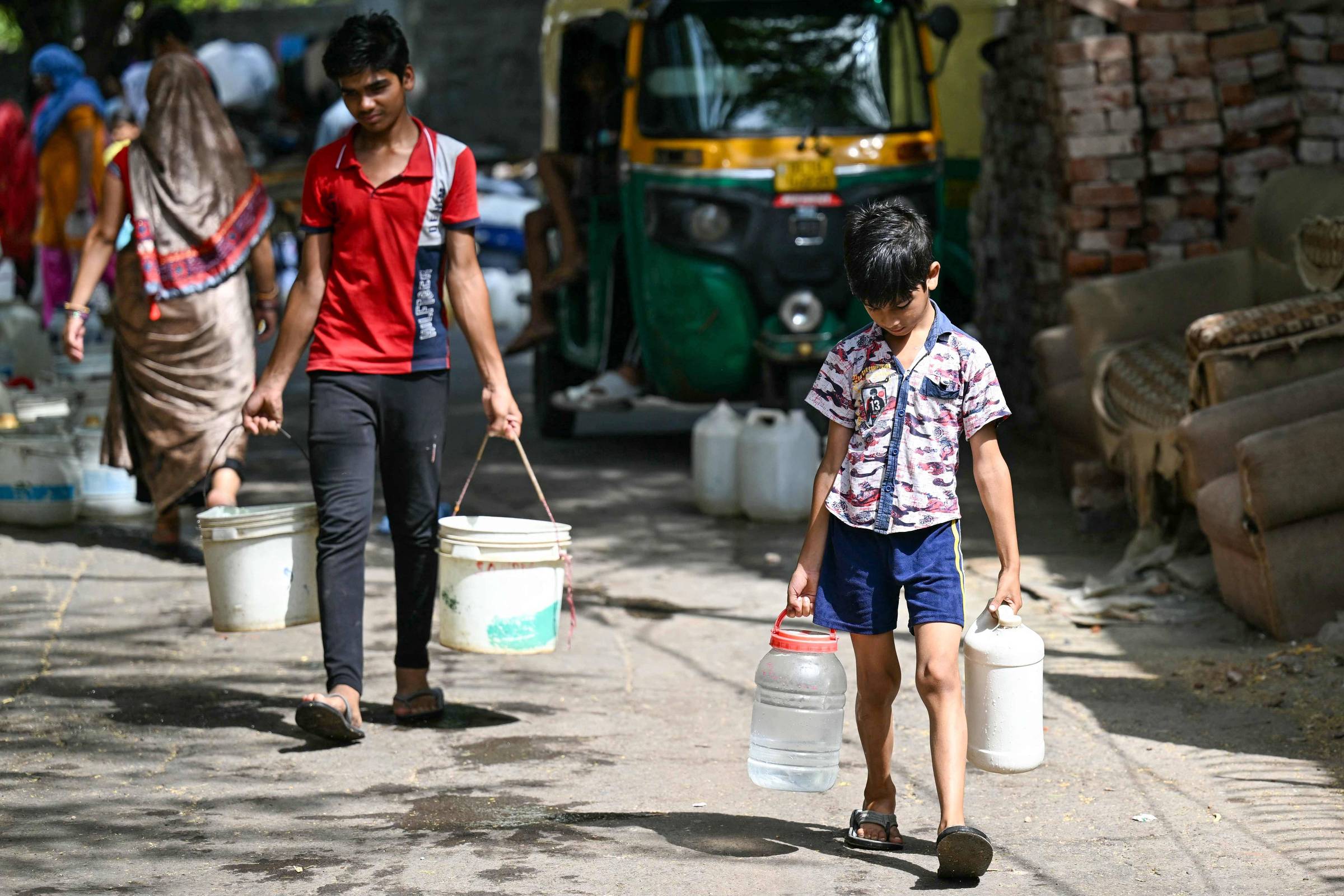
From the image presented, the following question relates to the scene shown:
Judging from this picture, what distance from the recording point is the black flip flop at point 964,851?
3918 mm

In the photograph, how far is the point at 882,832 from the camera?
427cm

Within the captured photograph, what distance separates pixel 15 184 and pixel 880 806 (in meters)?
10.3

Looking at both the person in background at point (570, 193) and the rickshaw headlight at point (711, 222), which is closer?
the rickshaw headlight at point (711, 222)

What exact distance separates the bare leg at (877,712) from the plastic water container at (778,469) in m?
4.39

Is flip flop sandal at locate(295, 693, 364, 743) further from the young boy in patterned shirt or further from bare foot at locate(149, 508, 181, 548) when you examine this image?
bare foot at locate(149, 508, 181, 548)

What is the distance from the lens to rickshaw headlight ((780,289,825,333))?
9.49 metres

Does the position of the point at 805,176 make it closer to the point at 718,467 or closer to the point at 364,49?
the point at 718,467

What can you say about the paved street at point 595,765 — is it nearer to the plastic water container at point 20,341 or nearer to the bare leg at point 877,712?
the bare leg at point 877,712

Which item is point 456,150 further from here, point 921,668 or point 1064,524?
point 1064,524

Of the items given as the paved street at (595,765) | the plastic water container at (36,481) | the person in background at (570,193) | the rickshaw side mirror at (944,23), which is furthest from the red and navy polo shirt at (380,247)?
the person in background at (570,193)

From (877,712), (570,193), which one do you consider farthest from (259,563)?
(570,193)

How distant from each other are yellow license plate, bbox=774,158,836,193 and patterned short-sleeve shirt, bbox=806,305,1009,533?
541 centimetres

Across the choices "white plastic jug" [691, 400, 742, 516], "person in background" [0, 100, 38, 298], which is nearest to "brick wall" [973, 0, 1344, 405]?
"white plastic jug" [691, 400, 742, 516]

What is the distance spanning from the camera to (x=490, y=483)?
9750 millimetres
